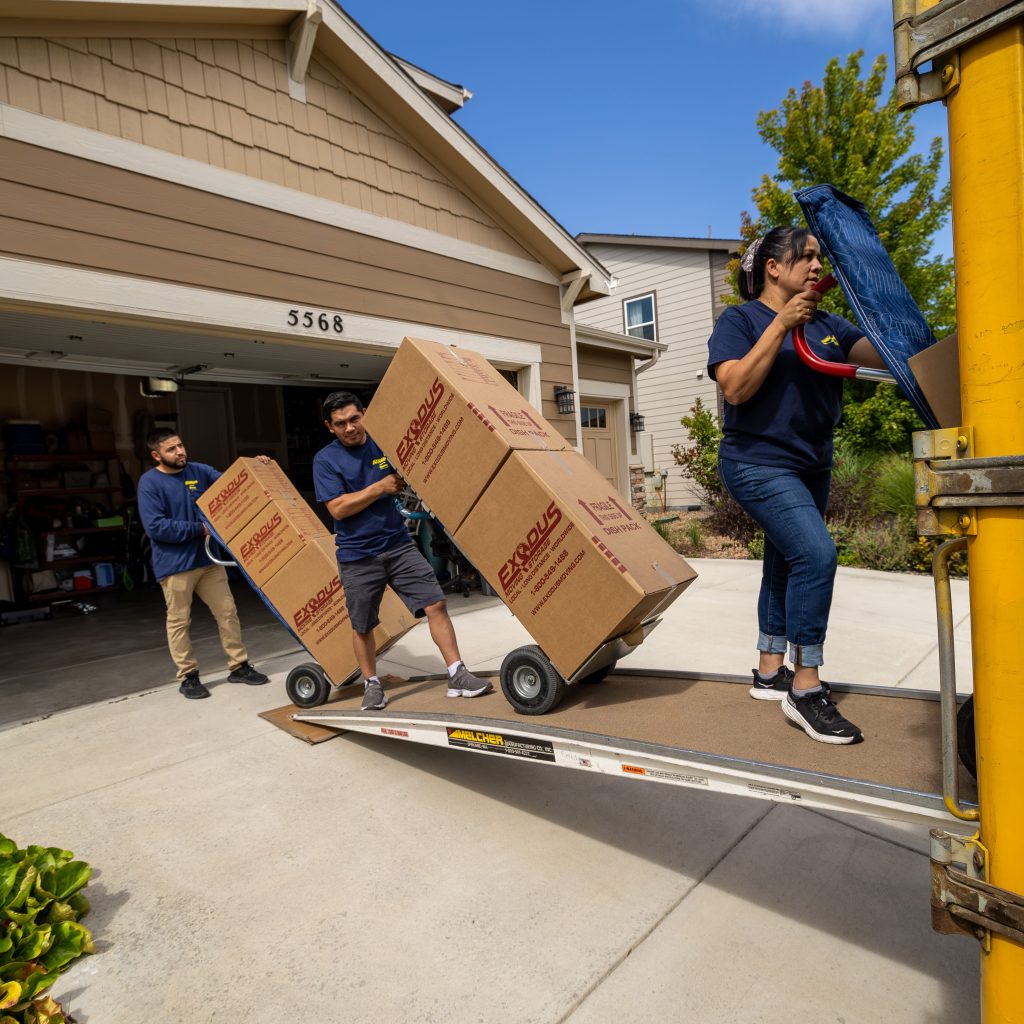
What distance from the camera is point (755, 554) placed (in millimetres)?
9266

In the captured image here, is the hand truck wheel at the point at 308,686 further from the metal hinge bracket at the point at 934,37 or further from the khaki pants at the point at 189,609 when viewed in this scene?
the metal hinge bracket at the point at 934,37

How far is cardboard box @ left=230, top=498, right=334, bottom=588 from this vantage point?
390 centimetres

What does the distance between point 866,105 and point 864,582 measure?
309 inches

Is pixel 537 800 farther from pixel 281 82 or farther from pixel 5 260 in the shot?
pixel 281 82

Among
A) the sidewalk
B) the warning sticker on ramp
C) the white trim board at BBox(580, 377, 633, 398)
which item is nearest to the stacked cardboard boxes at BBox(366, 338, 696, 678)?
the warning sticker on ramp

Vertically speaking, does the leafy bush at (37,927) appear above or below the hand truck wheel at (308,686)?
below

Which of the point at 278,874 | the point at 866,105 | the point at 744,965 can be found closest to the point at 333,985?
the point at 278,874

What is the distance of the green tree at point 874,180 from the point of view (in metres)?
9.99

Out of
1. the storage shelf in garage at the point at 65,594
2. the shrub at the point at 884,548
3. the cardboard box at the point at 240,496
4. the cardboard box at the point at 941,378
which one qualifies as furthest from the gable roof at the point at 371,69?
the storage shelf in garage at the point at 65,594

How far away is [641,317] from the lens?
15.8m

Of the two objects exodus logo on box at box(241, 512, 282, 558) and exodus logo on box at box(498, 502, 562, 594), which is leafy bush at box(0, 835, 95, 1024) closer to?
exodus logo on box at box(498, 502, 562, 594)

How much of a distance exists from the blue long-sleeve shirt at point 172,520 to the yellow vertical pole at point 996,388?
4275 millimetres

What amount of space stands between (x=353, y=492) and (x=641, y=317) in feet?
45.2

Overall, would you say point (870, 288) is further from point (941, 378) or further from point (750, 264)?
point (750, 264)
